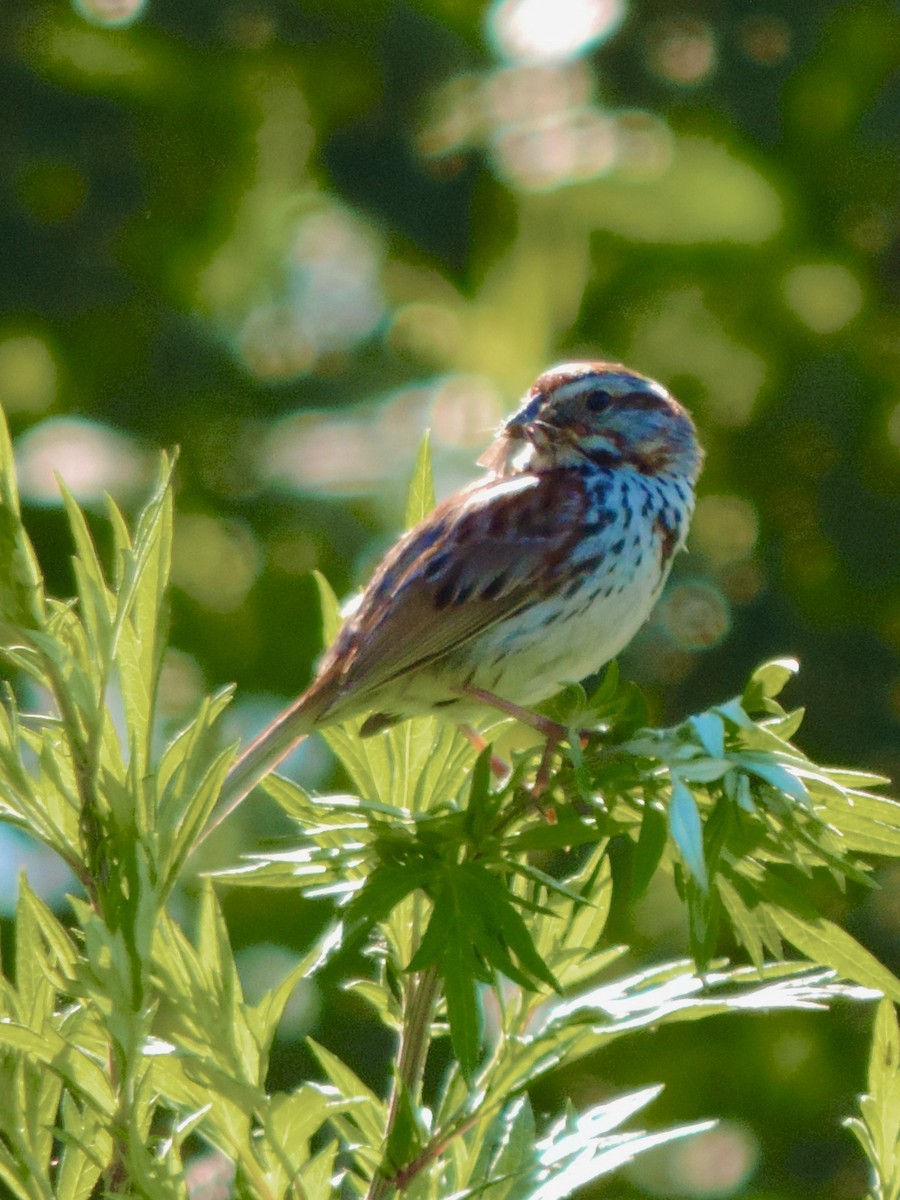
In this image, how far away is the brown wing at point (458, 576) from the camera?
2.69 metres

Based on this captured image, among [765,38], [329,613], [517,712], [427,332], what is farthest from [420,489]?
[765,38]

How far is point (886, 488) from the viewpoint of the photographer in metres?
4.65

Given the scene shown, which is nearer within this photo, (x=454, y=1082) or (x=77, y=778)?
(x=77, y=778)

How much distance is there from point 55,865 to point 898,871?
205 centimetres

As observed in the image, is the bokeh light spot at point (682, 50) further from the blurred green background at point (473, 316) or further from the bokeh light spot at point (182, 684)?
the bokeh light spot at point (182, 684)

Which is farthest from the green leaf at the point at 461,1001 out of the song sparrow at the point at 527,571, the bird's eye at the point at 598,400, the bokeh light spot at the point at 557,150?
the bokeh light spot at the point at 557,150

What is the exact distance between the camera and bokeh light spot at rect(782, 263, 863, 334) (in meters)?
4.81

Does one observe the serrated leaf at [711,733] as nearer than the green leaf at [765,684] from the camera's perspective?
Yes

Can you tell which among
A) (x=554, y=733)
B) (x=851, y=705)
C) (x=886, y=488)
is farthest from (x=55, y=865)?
(x=554, y=733)

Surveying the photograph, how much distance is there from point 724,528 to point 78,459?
1.64 meters

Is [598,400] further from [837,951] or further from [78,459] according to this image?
[837,951]

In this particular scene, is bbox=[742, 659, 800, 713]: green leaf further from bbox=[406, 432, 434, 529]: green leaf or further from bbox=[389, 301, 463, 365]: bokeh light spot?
bbox=[389, 301, 463, 365]: bokeh light spot

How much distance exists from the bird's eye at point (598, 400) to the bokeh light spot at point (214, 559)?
4.23 ft

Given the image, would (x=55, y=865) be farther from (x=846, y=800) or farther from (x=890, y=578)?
(x=846, y=800)
